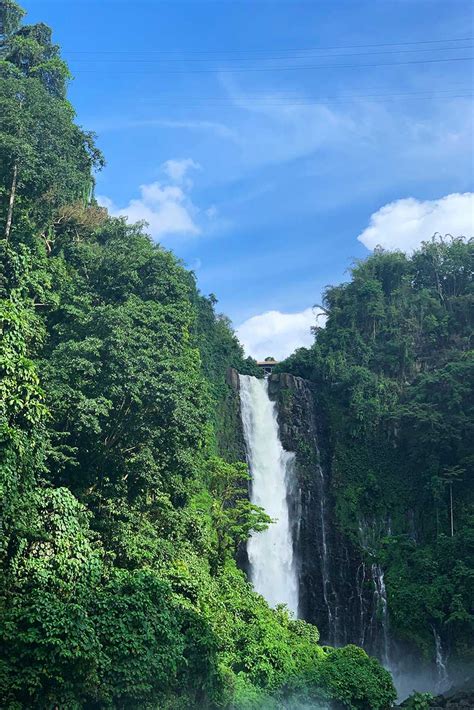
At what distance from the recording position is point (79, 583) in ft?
36.1

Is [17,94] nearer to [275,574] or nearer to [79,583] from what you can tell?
[79,583]

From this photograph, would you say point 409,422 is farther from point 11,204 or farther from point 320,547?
point 11,204

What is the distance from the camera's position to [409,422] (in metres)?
24.9

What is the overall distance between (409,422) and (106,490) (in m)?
14.1

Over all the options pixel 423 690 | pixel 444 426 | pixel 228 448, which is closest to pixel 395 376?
pixel 444 426

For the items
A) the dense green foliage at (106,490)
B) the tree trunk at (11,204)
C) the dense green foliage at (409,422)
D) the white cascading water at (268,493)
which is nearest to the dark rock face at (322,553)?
the white cascading water at (268,493)

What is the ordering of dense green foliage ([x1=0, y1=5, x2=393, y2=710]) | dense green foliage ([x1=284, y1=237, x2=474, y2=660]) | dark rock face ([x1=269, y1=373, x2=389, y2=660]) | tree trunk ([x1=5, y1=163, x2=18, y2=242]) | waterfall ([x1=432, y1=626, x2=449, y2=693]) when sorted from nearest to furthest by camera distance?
dense green foliage ([x1=0, y1=5, x2=393, y2=710]) < tree trunk ([x1=5, y1=163, x2=18, y2=242]) < waterfall ([x1=432, y1=626, x2=449, y2=693]) < dense green foliage ([x1=284, y1=237, x2=474, y2=660]) < dark rock face ([x1=269, y1=373, x2=389, y2=660])

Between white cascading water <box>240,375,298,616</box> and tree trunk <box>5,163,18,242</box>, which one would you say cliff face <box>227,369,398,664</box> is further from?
tree trunk <box>5,163,18,242</box>

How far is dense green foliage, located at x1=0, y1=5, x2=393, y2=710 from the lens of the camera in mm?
10250

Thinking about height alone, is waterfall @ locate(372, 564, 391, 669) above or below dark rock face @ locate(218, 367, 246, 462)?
below

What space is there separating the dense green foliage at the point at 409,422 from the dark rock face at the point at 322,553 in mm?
535

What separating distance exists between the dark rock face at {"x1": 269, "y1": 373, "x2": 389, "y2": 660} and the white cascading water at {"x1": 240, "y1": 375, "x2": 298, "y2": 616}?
1.20ft

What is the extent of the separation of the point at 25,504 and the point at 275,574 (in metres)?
13.9

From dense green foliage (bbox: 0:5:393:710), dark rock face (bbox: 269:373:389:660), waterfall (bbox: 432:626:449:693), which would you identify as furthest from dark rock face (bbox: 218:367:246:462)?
waterfall (bbox: 432:626:449:693)
